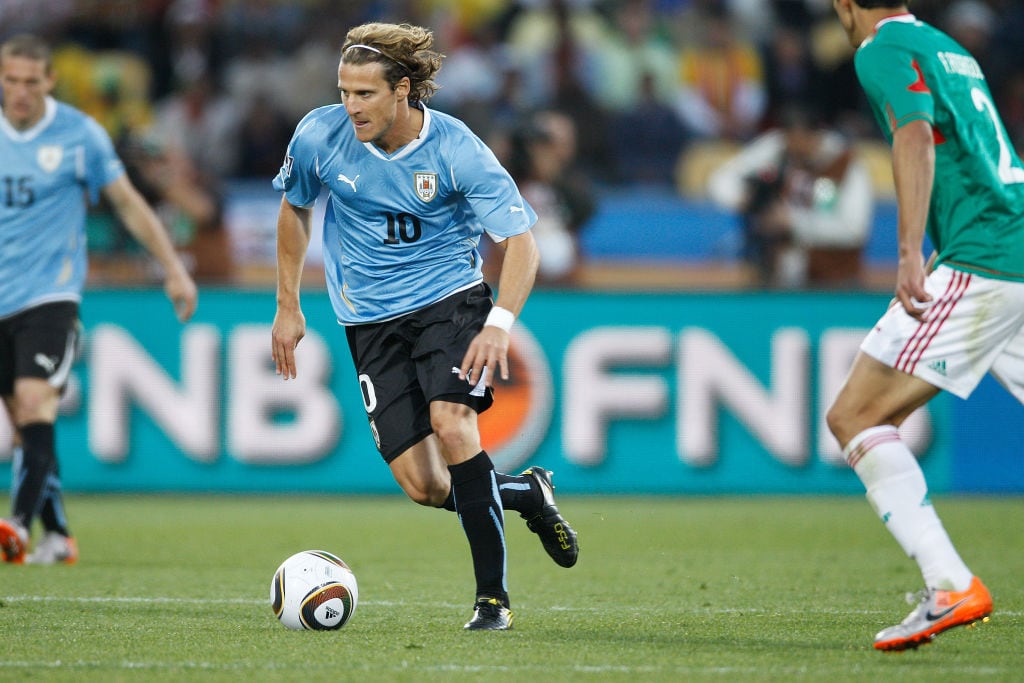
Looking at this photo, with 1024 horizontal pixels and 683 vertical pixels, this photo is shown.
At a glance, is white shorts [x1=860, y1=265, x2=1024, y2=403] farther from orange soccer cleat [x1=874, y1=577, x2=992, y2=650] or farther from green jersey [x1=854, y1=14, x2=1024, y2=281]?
orange soccer cleat [x1=874, y1=577, x2=992, y2=650]

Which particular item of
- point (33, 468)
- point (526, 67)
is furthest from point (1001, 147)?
point (526, 67)

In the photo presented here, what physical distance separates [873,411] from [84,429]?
25.8 ft

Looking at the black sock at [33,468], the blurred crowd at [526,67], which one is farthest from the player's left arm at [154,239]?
the blurred crowd at [526,67]

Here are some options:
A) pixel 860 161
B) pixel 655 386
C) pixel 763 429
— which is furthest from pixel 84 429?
pixel 860 161

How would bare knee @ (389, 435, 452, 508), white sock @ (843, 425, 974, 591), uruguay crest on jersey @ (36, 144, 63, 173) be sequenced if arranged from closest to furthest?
white sock @ (843, 425, 974, 591) < bare knee @ (389, 435, 452, 508) < uruguay crest on jersey @ (36, 144, 63, 173)

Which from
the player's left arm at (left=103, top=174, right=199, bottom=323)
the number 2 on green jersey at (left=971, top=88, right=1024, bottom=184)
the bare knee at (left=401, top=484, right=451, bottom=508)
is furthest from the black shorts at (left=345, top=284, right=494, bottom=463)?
the player's left arm at (left=103, top=174, right=199, bottom=323)

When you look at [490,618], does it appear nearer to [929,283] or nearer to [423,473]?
[423,473]

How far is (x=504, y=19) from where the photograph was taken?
659 inches

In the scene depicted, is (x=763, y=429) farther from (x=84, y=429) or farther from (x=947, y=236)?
(x=947, y=236)

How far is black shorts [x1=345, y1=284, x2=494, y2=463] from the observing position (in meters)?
6.00

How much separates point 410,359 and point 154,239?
266 cm

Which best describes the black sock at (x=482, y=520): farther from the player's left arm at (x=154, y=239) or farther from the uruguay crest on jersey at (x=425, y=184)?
the player's left arm at (x=154, y=239)

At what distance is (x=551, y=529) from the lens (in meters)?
6.43

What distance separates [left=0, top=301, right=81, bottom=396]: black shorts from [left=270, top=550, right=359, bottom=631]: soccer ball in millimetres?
2783
